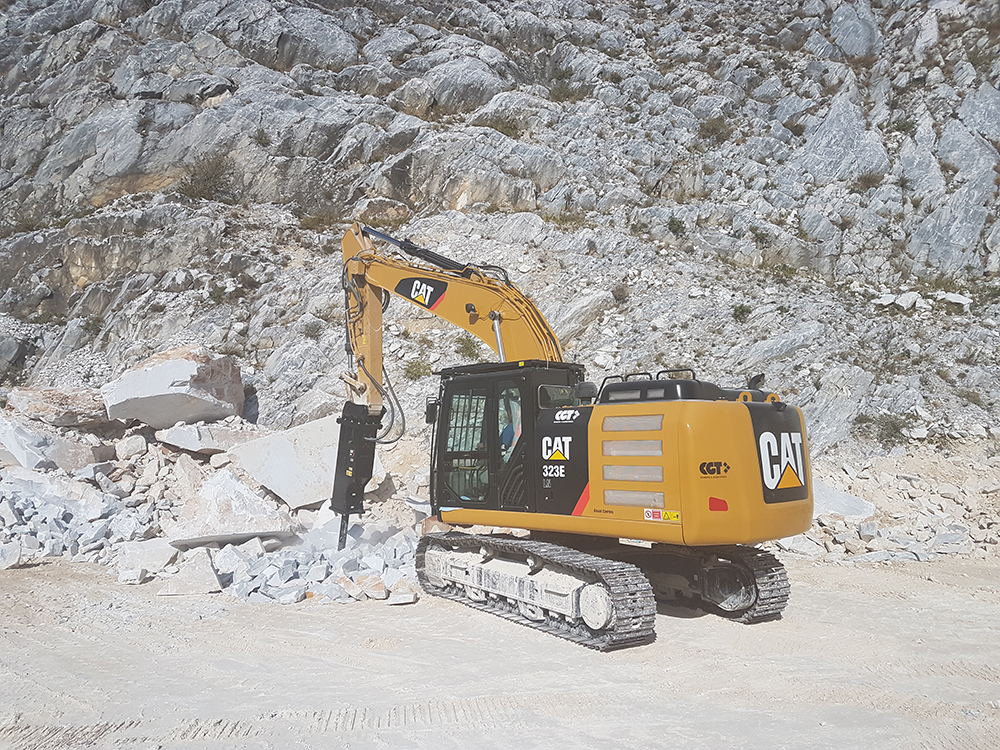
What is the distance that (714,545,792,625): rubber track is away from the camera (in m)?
6.80

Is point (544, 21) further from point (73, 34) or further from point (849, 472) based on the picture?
point (849, 472)

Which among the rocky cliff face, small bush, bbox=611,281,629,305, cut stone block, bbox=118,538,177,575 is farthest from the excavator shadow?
small bush, bbox=611,281,629,305

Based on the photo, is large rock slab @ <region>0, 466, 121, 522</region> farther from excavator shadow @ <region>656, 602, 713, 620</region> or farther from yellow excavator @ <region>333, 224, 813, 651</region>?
excavator shadow @ <region>656, 602, 713, 620</region>

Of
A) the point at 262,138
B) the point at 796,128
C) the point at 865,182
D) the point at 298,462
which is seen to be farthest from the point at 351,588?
the point at 796,128

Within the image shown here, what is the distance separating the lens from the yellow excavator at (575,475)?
598 cm

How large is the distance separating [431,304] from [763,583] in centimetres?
499

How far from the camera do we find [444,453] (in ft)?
26.8

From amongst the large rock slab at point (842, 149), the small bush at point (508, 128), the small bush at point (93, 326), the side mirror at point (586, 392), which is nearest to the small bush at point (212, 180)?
the small bush at point (93, 326)

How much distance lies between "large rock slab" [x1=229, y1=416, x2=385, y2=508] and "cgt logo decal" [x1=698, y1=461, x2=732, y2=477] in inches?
249

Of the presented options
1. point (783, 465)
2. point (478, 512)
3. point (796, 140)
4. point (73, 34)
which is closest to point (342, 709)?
point (478, 512)

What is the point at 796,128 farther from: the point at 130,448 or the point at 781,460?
the point at 130,448

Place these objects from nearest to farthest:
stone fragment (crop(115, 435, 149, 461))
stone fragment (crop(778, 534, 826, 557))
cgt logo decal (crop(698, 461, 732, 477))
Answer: cgt logo decal (crop(698, 461, 732, 477))
stone fragment (crop(778, 534, 826, 557))
stone fragment (crop(115, 435, 149, 461))

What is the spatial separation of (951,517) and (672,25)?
80.8ft

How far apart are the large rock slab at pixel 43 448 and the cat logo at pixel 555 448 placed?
28.1 feet
